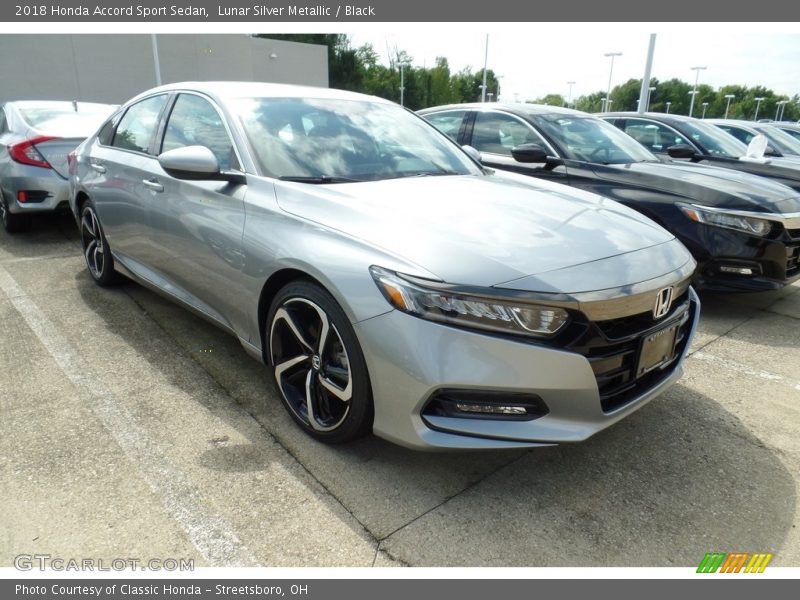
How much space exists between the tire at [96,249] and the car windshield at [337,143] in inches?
78.0

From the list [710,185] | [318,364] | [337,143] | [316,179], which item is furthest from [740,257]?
[318,364]

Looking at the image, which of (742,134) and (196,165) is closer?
(196,165)

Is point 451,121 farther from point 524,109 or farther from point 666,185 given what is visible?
point 666,185

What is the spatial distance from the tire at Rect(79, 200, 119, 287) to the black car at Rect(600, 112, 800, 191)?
19.5 ft

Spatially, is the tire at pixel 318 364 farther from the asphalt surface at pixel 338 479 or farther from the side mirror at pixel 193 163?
the side mirror at pixel 193 163

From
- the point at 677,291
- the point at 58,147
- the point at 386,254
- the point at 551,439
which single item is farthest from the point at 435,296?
the point at 58,147

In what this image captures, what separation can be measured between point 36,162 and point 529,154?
4.78m

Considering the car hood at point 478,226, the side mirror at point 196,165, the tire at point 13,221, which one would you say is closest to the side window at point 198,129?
the side mirror at point 196,165

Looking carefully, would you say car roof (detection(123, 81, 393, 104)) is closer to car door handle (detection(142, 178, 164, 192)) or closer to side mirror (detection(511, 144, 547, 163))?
car door handle (detection(142, 178, 164, 192))

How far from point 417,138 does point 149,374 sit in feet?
6.81

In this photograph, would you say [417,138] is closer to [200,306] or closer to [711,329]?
[200,306]
